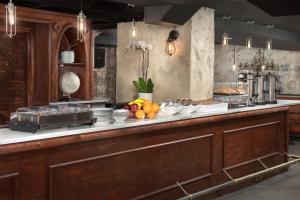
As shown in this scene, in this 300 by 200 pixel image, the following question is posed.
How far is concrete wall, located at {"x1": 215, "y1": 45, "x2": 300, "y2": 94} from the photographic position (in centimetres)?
1343

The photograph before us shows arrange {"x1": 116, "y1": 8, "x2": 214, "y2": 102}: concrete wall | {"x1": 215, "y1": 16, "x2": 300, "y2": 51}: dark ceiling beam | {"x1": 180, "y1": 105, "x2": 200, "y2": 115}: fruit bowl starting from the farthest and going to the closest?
{"x1": 215, "y1": 16, "x2": 300, "y2": 51}: dark ceiling beam < {"x1": 116, "y1": 8, "x2": 214, "y2": 102}: concrete wall < {"x1": 180, "y1": 105, "x2": 200, "y2": 115}: fruit bowl

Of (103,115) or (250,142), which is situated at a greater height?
(103,115)

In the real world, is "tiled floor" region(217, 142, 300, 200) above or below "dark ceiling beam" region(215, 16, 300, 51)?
below

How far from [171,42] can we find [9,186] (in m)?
5.28

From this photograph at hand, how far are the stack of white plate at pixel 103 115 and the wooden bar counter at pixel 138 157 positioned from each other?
0.12 metres

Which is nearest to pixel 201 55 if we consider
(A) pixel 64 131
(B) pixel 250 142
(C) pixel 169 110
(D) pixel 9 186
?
(B) pixel 250 142

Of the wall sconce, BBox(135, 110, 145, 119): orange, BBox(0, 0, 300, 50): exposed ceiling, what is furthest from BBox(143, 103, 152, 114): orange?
the wall sconce

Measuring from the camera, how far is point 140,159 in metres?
4.10

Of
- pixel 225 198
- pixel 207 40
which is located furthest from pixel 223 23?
pixel 225 198

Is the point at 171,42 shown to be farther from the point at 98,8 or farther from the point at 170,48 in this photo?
the point at 98,8

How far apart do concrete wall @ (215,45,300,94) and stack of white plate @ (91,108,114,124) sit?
35.6ft

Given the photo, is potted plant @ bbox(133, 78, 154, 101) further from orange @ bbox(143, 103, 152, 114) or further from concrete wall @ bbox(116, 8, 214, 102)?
orange @ bbox(143, 103, 152, 114)

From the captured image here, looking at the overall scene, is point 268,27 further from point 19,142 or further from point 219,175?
point 19,142

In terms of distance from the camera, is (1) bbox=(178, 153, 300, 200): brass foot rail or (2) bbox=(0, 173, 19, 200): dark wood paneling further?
(1) bbox=(178, 153, 300, 200): brass foot rail
